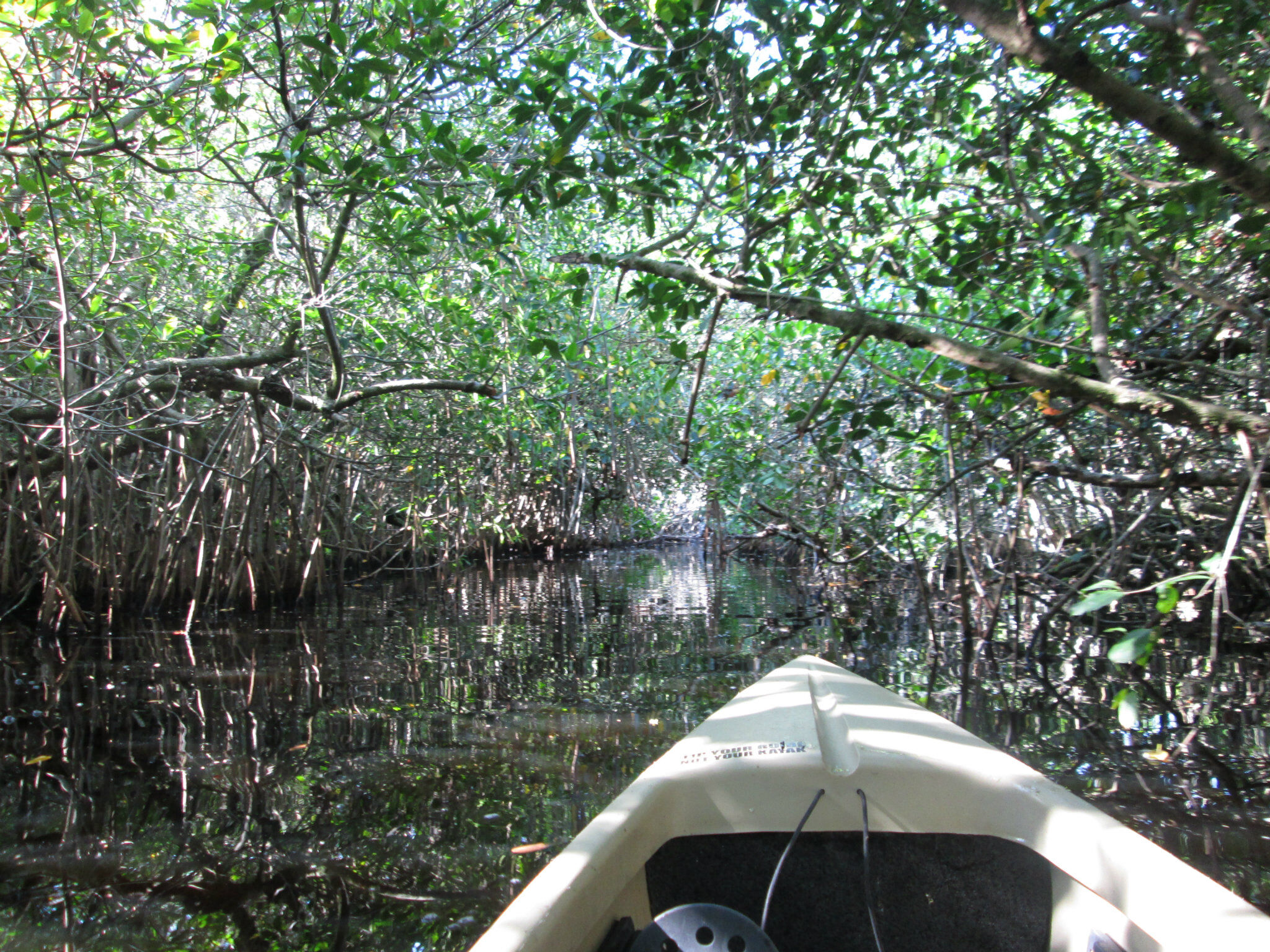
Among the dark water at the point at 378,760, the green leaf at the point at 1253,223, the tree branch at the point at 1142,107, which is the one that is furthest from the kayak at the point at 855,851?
the green leaf at the point at 1253,223

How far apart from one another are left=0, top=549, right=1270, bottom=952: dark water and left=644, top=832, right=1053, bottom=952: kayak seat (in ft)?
2.13

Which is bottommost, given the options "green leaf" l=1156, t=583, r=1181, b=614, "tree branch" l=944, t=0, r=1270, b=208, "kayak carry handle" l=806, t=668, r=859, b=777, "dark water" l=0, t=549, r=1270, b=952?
"dark water" l=0, t=549, r=1270, b=952

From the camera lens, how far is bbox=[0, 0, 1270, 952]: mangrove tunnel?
7.47 ft

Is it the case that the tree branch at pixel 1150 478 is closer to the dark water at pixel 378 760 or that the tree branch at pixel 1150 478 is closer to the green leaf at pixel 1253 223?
the green leaf at pixel 1253 223

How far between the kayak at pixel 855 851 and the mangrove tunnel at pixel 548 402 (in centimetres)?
42

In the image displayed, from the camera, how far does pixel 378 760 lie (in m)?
2.99

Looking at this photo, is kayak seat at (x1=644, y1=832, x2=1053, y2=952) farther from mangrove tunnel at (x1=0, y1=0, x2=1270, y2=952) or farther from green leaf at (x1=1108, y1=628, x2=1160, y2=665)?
mangrove tunnel at (x1=0, y1=0, x2=1270, y2=952)

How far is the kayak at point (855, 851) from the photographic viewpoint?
1.30 m

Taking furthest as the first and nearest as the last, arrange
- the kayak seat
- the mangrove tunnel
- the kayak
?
the mangrove tunnel
the kayak seat
the kayak

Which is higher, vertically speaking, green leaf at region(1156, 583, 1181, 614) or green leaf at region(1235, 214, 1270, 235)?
green leaf at region(1235, 214, 1270, 235)

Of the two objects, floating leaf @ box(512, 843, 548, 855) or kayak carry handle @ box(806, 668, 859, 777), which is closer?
kayak carry handle @ box(806, 668, 859, 777)

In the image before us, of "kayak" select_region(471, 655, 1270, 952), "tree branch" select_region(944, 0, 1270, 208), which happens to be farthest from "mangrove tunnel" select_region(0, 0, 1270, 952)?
"kayak" select_region(471, 655, 1270, 952)

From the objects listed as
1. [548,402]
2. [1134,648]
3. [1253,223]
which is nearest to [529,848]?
[1134,648]

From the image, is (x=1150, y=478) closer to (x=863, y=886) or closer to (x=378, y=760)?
(x=863, y=886)
